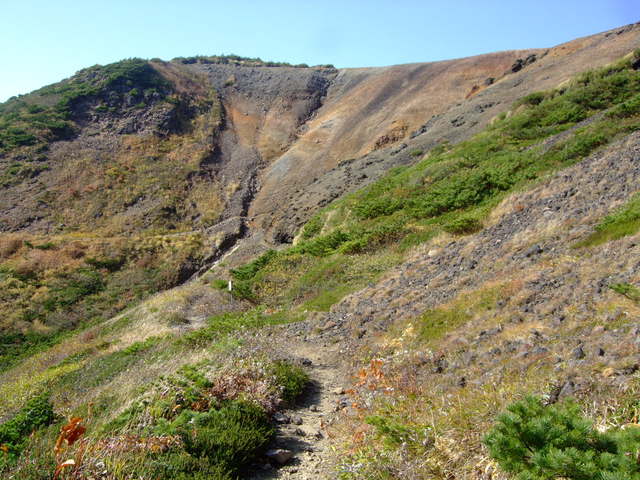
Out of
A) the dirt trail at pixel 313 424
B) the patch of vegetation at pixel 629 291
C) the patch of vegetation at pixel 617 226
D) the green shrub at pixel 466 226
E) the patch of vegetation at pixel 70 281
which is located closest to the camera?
the dirt trail at pixel 313 424

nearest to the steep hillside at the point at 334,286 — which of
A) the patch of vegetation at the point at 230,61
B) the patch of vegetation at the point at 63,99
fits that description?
the patch of vegetation at the point at 63,99

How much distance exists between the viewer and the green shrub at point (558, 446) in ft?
8.11

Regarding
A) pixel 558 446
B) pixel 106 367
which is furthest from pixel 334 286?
pixel 558 446

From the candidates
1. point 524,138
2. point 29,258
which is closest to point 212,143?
point 29,258

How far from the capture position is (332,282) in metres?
15.5

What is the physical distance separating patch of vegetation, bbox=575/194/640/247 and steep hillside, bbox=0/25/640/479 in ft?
0.16

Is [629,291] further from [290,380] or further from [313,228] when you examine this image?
[313,228]

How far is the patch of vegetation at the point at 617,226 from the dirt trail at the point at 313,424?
560 cm

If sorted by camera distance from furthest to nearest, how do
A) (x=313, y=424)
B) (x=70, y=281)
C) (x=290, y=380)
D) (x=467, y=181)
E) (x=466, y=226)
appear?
1. (x=70, y=281)
2. (x=467, y=181)
3. (x=466, y=226)
4. (x=290, y=380)
5. (x=313, y=424)

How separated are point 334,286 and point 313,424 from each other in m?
9.03

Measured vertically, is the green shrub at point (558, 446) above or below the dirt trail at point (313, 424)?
above

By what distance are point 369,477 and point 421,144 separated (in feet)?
106

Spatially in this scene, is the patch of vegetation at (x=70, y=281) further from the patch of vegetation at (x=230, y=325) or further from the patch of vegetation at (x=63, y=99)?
the patch of vegetation at (x=63, y=99)

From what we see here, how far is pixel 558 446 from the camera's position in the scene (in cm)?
274
